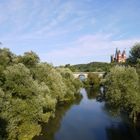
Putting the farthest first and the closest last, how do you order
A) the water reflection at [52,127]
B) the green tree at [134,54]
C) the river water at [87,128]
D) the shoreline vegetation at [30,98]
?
1. the green tree at [134,54]
2. the water reflection at [52,127]
3. the river water at [87,128]
4. the shoreline vegetation at [30,98]

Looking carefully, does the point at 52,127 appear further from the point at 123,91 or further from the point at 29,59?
the point at 29,59

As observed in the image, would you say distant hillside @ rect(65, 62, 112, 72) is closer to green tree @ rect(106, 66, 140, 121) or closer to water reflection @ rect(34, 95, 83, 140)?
water reflection @ rect(34, 95, 83, 140)

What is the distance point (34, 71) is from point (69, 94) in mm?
20954

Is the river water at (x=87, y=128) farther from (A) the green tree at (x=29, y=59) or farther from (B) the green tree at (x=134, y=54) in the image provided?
(B) the green tree at (x=134, y=54)

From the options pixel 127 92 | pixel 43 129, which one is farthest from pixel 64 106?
pixel 127 92

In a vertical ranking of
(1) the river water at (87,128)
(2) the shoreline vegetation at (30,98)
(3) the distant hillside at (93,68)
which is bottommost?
(1) the river water at (87,128)

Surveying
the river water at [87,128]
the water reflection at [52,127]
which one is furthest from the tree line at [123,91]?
the water reflection at [52,127]

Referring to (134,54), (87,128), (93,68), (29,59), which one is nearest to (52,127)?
(87,128)

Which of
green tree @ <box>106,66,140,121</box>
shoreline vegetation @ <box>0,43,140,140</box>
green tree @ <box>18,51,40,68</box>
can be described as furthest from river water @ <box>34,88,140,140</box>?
green tree @ <box>18,51,40,68</box>

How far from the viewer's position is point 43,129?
35031mm

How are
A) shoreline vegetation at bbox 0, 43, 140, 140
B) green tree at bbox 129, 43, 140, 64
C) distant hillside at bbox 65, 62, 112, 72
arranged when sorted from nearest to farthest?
shoreline vegetation at bbox 0, 43, 140, 140 → green tree at bbox 129, 43, 140, 64 → distant hillside at bbox 65, 62, 112, 72

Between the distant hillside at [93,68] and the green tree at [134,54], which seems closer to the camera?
the green tree at [134,54]

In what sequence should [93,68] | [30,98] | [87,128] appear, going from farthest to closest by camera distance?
[93,68] < [87,128] < [30,98]

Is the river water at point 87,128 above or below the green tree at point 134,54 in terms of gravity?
below
